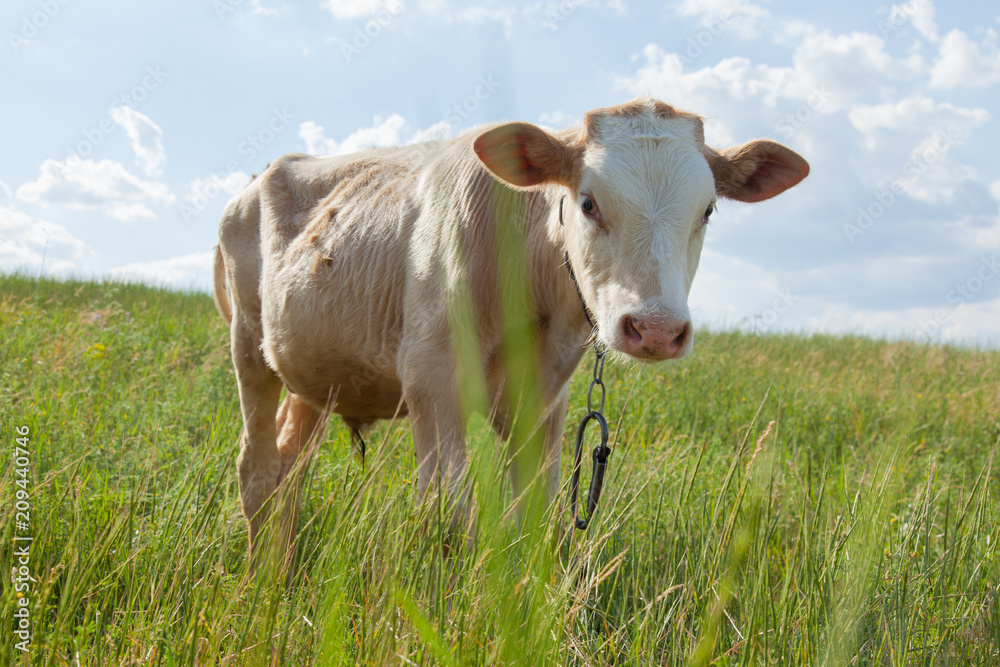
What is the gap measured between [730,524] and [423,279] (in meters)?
1.62

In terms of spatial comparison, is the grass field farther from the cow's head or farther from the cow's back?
the cow's back

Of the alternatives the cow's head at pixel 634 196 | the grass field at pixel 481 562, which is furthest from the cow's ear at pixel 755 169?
the grass field at pixel 481 562

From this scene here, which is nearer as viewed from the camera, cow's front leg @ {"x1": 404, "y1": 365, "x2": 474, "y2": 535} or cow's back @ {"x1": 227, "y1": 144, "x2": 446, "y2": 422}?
cow's front leg @ {"x1": 404, "y1": 365, "x2": 474, "y2": 535}

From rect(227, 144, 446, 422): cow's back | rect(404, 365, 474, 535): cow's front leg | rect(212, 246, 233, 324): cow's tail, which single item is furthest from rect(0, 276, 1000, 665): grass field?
rect(212, 246, 233, 324): cow's tail

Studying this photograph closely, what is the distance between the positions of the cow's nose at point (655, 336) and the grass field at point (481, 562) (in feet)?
0.63

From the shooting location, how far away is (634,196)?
2.45 metres

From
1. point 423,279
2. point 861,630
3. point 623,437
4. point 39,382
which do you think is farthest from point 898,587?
point 39,382

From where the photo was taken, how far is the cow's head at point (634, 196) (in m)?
2.26

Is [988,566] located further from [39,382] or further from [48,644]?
[39,382]

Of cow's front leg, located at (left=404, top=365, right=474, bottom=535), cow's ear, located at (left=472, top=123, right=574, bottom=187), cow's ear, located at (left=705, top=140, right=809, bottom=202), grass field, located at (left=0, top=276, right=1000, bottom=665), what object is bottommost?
grass field, located at (left=0, top=276, right=1000, bottom=665)

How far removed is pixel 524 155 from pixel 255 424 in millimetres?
2330

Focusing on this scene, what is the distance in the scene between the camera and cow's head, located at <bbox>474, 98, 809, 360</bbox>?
2.26m

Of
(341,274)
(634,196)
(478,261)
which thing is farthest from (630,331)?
(341,274)

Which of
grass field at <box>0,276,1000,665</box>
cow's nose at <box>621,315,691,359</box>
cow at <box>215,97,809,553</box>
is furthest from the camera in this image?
cow at <box>215,97,809,553</box>
